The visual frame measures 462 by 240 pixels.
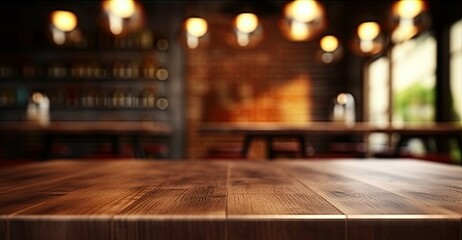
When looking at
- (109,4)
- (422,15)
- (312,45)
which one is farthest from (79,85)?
(422,15)

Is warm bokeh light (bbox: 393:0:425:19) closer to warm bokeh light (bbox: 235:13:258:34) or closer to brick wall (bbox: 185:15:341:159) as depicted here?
warm bokeh light (bbox: 235:13:258:34)

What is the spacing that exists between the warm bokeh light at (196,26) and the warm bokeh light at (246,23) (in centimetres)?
42

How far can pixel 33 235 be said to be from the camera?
2.02 ft

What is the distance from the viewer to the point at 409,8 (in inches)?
135

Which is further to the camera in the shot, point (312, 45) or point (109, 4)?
point (312, 45)

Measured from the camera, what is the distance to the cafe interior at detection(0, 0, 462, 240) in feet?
2.06

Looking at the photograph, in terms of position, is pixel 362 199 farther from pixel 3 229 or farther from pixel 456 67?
pixel 456 67

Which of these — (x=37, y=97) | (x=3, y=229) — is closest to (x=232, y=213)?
(x=3, y=229)

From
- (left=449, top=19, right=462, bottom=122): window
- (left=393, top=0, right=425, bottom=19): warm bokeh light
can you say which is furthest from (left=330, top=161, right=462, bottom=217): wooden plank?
(left=449, top=19, right=462, bottom=122): window

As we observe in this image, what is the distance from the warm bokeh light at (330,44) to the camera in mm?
5094

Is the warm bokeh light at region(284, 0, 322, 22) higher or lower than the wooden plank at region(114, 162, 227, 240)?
higher

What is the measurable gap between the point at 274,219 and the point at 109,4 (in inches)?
124

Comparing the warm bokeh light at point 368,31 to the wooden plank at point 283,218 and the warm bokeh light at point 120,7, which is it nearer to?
the warm bokeh light at point 120,7

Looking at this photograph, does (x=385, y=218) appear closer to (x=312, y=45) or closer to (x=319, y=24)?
(x=319, y=24)
